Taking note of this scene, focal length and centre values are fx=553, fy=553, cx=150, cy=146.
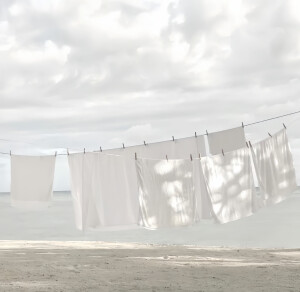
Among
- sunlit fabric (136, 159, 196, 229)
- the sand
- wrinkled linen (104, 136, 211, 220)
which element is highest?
wrinkled linen (104, 136, 211, 220)

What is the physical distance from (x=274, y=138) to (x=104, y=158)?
294 centimetres

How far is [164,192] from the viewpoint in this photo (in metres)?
8.96

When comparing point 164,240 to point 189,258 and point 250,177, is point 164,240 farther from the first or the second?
point 250,177

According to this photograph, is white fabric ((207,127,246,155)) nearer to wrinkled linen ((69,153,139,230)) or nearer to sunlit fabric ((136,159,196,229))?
sunlit fabric ((136,159,196,229))

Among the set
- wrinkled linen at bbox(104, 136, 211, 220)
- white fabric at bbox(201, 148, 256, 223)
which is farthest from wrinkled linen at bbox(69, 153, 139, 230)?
white fabric at bbox(201, 148, 256, 223)

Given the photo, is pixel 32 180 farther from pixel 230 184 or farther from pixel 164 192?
pixel 230 184

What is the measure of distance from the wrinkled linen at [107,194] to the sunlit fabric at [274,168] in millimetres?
2191

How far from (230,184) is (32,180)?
3.71 metres

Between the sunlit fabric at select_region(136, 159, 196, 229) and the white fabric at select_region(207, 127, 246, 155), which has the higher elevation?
the white fabric at select_region(207, 127, 246, 155)

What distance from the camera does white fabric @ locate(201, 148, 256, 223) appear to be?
29.1ft

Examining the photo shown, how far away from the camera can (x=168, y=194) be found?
896 centimetres

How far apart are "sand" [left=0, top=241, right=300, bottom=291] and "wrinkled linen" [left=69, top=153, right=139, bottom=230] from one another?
825mm

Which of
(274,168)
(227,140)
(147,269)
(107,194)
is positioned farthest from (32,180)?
(274,168)

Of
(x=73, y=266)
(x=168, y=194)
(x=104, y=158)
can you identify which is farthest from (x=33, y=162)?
(x=168, y=194)
